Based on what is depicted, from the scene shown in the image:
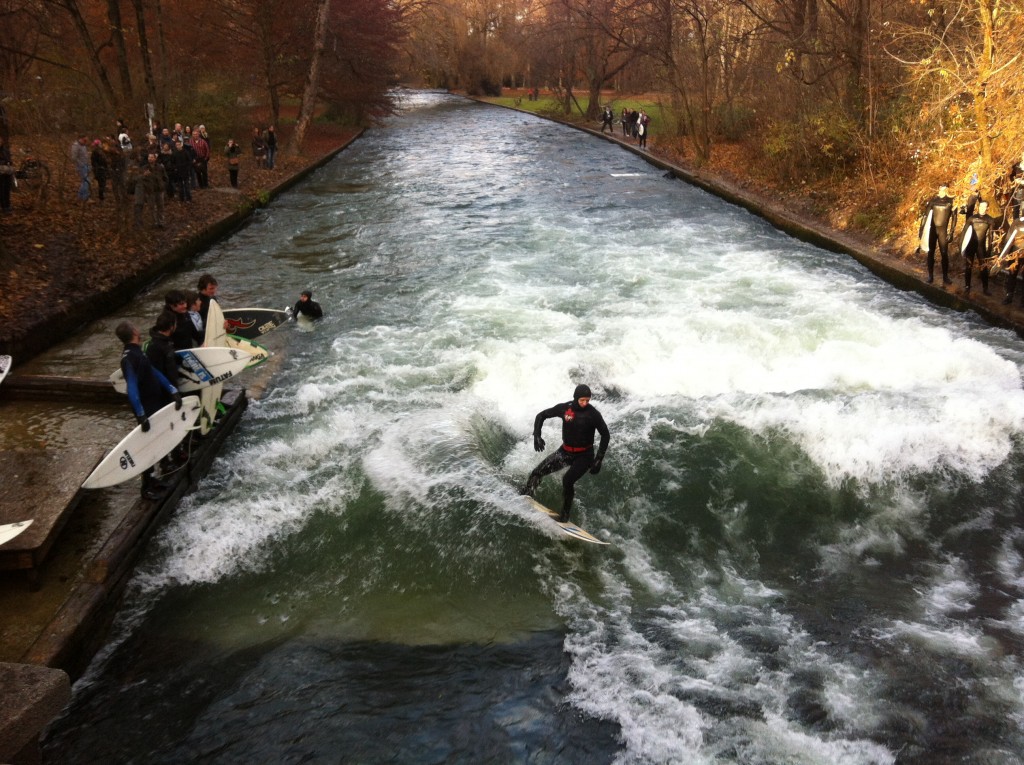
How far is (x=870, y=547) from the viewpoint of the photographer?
25.4 ft

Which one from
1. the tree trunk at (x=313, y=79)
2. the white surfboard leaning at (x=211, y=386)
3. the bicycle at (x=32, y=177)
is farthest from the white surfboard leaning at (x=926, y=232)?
the tree trunk at (x=313, y=79)

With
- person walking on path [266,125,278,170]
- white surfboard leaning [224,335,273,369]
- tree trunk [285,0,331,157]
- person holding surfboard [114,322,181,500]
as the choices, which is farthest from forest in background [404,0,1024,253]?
person walking on path [266,125,278,170]

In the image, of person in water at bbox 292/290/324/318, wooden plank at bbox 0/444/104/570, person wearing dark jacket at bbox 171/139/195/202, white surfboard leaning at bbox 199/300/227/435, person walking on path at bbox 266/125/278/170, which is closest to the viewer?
wooden plank at bbox 0/444/104/570

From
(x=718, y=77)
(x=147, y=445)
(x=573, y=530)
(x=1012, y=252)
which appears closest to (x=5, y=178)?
(x=147, y=445)

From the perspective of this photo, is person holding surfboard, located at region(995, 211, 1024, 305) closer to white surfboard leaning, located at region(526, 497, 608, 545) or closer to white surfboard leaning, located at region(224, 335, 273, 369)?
white surfboard leaning, located at region(526, 497, 608, 545)

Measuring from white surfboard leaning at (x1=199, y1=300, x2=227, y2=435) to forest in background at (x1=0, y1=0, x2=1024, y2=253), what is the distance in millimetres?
8959

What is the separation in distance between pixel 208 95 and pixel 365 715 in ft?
100

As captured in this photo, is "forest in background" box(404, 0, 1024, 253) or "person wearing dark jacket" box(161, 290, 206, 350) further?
"forest in background" box(404, 0, 1024, 253)

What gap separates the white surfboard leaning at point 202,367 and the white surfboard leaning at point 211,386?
7.8 inches

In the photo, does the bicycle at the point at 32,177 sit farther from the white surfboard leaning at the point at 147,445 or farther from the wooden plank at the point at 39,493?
the white surfboard leaning at the point at 147,445

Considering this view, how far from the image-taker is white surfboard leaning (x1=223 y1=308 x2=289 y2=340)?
37.1ft

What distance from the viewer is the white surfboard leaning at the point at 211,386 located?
881 cm

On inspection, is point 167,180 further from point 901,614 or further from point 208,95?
point 901,614

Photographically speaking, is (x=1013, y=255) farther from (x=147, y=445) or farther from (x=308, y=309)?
(x=147, y=445)
